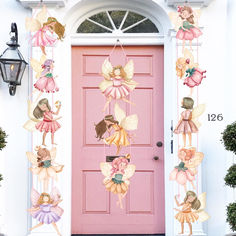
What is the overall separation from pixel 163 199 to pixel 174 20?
1.74 m

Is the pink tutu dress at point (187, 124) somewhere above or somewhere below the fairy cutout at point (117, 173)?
above

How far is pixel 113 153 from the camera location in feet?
12.5

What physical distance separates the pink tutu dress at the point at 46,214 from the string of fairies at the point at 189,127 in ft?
3.12

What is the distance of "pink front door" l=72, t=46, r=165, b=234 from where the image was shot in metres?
3.79

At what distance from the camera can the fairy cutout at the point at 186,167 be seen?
2992mm

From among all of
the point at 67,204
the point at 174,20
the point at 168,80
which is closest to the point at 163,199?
the point at 67,204

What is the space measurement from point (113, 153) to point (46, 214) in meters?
1.07

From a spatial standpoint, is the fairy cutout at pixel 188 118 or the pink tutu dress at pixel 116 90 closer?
the pink tutu dress at pixel 116 90

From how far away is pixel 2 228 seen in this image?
3.59m

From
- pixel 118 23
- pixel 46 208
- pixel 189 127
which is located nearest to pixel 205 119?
pixel 189 127

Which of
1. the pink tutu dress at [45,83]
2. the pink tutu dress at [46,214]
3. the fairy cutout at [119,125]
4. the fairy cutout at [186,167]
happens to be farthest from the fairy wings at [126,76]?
the pink tutu dress at [46,214]

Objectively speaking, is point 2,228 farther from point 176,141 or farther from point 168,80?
point 168,80

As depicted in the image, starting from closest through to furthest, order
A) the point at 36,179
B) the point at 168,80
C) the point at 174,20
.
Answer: the point at 174,20 → the point at 36,179 → the point at 168,80

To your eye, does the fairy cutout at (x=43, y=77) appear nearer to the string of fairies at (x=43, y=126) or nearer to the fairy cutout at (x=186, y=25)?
the string of fairies at (x=43, y=126)
